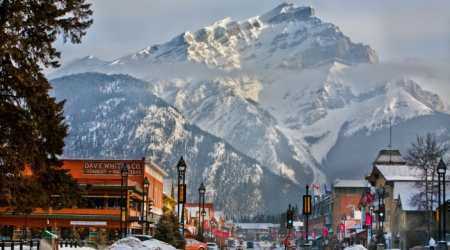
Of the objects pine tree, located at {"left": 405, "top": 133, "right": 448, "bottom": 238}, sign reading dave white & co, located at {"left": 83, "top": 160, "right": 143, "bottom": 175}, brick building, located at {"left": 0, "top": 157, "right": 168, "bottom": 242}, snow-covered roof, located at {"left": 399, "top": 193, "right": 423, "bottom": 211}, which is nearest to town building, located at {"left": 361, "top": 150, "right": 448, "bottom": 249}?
snow-covered roof, located at {"left": 399, "top": 193, "right": 423, "bottom": 211}

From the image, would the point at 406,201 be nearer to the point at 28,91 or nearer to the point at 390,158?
the point at 390,158

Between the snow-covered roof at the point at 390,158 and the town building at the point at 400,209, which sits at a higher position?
the snow-covered roof at the point at 390,158

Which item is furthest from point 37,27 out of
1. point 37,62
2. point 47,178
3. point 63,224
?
point 63,224

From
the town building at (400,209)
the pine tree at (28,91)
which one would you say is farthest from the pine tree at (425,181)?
the pine tree at (28,91)

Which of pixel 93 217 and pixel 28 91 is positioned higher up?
pixel 28 91

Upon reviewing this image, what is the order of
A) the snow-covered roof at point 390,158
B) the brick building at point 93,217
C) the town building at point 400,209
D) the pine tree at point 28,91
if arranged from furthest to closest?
1. the snow-covered roof at point 390,158
2. the brick building at point 93,217
3. the town building at point 400,209
4. the pine tree at point 28,91

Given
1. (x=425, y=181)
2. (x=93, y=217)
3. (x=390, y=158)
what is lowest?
(x=93, y=217)

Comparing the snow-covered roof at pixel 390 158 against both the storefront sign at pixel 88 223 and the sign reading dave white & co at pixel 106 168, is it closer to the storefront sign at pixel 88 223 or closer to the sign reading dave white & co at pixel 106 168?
the sign reading dave white & co at pixel 106 168

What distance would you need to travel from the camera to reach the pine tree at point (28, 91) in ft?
134

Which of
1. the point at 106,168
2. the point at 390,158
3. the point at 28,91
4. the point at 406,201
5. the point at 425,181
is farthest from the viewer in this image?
the point at 390,158

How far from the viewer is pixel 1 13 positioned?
4091cm

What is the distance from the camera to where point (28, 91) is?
1630 inches

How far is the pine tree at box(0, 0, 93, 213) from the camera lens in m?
40.8

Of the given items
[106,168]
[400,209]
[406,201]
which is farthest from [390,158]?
[106,168]
